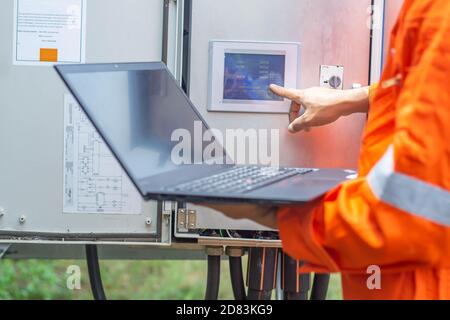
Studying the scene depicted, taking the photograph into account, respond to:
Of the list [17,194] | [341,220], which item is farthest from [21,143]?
[341,220]

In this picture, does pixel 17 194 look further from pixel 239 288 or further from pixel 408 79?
pixel 408 79

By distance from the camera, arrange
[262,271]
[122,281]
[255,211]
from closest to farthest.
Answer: [255,211] → [262,271] → [122,281]

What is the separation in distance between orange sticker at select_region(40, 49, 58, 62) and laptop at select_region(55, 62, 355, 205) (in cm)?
58

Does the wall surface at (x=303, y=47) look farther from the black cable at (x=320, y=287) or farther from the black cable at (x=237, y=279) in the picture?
the black cable at (x=320, y=287)

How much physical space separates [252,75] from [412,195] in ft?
3.88

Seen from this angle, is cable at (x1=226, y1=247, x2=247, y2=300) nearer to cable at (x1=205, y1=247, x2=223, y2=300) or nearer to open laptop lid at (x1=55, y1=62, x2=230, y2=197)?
cable at (x1=205, y1=247, x2=223, y2=300)

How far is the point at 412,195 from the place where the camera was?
1250mm

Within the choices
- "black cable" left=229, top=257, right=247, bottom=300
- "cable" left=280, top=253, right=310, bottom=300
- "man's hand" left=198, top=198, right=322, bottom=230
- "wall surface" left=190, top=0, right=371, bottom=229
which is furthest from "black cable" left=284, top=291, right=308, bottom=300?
"man's hand" left=198, top=198, right=322, bottom=230

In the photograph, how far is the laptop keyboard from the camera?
1.40 m

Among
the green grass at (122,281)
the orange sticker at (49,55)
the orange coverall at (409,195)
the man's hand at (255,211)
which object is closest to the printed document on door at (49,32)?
the orange sticker at (49,55)

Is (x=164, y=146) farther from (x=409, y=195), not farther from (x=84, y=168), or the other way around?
(x=409, y=195)

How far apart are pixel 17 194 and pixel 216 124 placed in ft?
2.33

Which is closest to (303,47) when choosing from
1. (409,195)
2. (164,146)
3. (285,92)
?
(285,92)

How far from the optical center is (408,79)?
1289 millimetres
